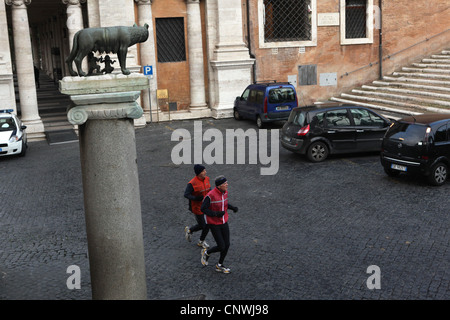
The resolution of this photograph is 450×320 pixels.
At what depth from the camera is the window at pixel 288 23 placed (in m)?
26.0

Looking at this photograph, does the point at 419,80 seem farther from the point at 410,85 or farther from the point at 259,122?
the point at 259,122

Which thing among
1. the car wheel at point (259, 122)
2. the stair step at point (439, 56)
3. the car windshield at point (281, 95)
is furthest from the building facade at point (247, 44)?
the car windshield at point (281, 95)

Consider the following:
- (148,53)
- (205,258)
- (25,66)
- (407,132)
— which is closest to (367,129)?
(407,132)

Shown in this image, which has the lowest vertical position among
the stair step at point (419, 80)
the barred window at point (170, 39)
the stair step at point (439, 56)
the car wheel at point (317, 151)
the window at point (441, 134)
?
the car wheel at point (317, 151)

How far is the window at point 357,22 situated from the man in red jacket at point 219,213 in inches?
790

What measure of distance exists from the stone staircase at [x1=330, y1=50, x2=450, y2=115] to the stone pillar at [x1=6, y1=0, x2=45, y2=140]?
44.1 feet

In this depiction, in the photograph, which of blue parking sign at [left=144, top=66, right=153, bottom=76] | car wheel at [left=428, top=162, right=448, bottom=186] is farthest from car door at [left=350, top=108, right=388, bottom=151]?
blue parking sign at [left=144, top=66, right=153, bottom=76]

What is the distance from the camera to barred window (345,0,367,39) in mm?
27078

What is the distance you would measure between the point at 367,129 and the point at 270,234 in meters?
6.88

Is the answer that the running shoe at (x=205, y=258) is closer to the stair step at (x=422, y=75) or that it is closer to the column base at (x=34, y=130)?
the column base at (x=34, y=130)

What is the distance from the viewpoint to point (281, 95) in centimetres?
2164

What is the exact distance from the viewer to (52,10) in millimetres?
33750
